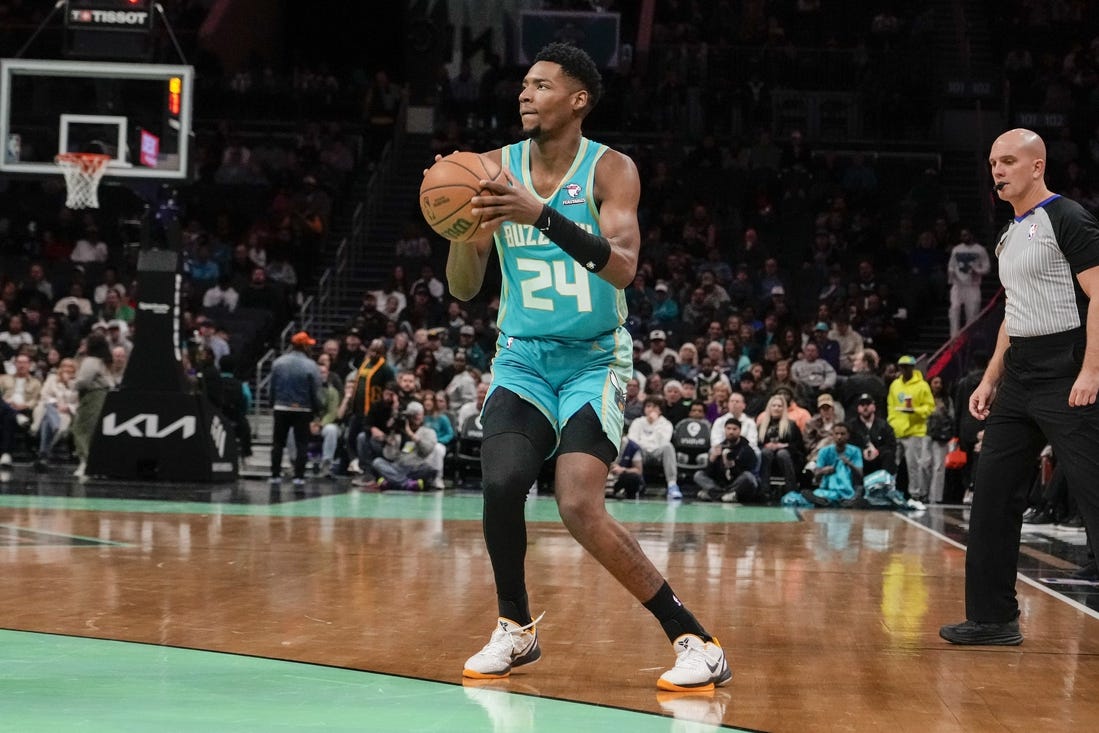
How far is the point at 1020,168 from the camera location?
561cm

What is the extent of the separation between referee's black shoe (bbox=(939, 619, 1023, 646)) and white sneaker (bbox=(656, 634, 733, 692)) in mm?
1408

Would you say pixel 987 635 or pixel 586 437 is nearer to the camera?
pixel 586 437

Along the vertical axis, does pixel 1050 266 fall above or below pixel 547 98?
below

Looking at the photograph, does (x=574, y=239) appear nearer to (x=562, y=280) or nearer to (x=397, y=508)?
(x=562, y=280)

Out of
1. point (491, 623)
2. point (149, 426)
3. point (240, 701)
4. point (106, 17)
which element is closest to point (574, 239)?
point (240, 701)

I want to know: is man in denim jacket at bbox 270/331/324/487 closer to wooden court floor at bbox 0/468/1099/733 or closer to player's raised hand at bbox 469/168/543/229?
wooden court floor at bbox 0/468/1099/733

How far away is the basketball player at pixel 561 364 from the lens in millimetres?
4613

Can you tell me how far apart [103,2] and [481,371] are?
6982mm

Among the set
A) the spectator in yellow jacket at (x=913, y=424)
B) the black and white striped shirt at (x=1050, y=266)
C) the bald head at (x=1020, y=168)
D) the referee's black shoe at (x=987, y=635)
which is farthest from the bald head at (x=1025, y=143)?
the spectator in yellow jacket at (x=913, y=424)

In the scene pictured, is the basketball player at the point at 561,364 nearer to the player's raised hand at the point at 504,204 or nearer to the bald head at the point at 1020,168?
the player's raised hand at the point at 504,204

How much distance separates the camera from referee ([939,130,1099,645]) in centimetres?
543

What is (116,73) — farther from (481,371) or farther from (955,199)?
(955,199)

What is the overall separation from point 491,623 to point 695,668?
157 cm

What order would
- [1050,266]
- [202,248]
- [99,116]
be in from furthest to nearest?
[202,248] → [99,116] → [1050,266]
